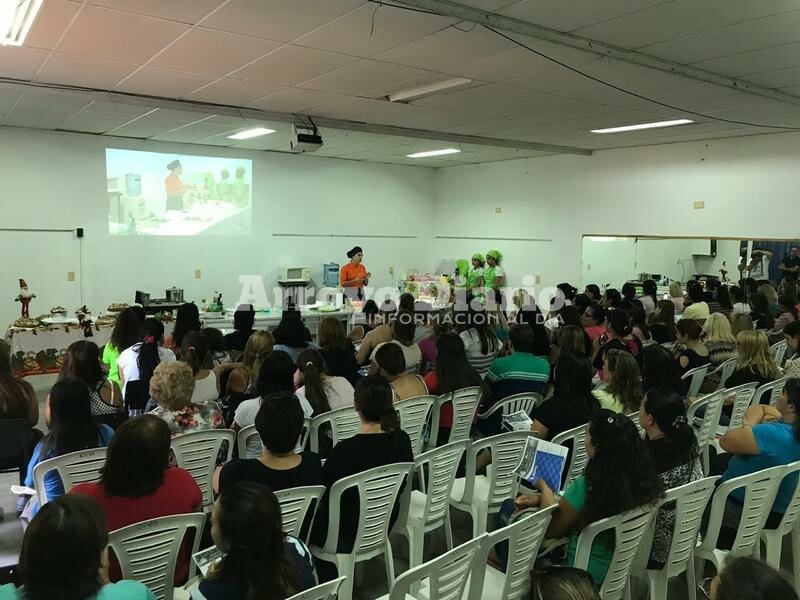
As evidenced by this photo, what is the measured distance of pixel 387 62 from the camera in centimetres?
436

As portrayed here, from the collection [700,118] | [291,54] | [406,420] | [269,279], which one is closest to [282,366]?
[406,420]

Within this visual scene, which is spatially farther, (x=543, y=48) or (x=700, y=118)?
(x=700, y=118)

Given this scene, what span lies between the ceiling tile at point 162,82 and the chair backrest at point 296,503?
3775mm

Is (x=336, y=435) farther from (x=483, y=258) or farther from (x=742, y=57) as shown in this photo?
(x=483, y=258)

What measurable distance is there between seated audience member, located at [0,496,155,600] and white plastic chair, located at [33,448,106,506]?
Result: 3.66 ft

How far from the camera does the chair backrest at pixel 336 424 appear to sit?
339cm

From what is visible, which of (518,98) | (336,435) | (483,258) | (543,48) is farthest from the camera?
(483,258)

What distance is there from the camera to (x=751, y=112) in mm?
5977

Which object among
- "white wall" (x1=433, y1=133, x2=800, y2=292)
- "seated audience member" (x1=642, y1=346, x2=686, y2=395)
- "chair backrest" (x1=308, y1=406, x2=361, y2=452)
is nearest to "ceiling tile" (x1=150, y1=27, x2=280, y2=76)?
"chair backrest" (x1=308, y1=406, x2=361, y2=452)

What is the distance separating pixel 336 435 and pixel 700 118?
534 centimetres

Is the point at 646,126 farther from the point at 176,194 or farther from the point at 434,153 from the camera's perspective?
the point at 176,194

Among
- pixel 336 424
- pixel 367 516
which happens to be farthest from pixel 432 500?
pixel 336 424

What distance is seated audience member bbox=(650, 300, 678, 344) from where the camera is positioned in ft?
18.9

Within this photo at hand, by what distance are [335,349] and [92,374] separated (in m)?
1.65
